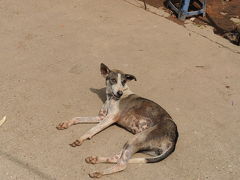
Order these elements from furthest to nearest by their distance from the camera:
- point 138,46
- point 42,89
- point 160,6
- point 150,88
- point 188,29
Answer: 1. point 160,6
2. point 188,29
3. point 138,46
4. point 150,88
5. point 42,89

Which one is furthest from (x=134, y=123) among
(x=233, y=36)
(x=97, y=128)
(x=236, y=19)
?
(x=236, y=19)

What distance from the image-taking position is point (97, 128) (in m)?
5.39

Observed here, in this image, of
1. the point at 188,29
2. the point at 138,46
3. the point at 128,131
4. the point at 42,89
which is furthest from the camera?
the point at 188,29

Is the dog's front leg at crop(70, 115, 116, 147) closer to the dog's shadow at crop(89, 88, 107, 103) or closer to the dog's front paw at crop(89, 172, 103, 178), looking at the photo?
the dog's front paw at crop(89, 172, 103, 178)

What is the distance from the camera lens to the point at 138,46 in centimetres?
789

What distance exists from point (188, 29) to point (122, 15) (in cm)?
162

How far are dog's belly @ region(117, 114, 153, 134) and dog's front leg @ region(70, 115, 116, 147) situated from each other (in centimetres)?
15

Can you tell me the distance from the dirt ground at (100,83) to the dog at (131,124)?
0.39 ft

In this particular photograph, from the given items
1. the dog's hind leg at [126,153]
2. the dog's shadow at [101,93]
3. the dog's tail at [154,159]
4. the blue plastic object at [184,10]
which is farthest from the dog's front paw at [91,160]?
the blue plastic object at [184,10]

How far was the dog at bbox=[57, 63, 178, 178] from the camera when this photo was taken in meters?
4.98

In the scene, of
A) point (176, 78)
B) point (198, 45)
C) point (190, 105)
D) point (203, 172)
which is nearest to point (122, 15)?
Result: point (198, 45)

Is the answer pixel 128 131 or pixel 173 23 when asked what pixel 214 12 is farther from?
pixel 128 131

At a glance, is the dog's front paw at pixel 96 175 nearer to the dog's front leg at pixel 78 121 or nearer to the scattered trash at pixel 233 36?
the dog's front leg at pixel 78 121

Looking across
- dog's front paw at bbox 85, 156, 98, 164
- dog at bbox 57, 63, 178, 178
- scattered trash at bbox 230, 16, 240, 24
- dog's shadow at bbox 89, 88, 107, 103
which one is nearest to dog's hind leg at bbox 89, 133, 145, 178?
dog at bbox 57, 63, 178, 178
